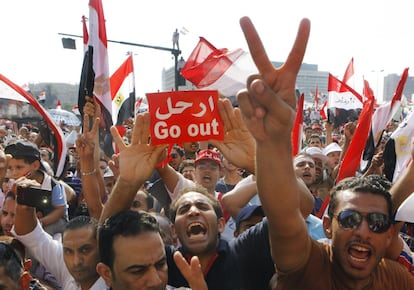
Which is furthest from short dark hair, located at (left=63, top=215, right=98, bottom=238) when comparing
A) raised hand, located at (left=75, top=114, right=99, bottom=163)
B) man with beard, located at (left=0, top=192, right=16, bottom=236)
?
raised hand, located at (left=75, top=114, right=99, bottom=163)

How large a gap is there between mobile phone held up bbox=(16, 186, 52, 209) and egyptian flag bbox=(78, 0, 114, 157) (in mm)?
1968

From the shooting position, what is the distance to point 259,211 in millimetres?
2838

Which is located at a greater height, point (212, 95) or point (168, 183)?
point (212, 95)

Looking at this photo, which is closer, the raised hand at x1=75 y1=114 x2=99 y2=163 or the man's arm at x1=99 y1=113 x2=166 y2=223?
the man's arm at x1=99 y1=113 x2=166 y2=223

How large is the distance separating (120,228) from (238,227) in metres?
0.99

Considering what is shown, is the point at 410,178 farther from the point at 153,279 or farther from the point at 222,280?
the point at 153,279

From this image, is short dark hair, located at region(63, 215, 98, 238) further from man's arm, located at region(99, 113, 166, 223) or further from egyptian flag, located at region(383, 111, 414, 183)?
egyptian flag, located at region(383, 111, 414, 183)

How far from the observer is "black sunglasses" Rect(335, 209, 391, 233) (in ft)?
6.41

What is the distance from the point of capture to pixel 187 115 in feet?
9.11

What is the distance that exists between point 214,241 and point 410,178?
1107 millimetres

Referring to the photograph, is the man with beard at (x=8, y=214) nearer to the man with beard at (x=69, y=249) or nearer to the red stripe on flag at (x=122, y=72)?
the man with beard at (x=69, y=249)

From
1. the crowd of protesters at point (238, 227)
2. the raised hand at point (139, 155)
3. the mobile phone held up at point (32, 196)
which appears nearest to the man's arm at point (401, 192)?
the crowd of protesters at point (238, 227)

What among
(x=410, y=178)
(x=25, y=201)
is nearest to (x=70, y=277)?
(x=25, y=201)

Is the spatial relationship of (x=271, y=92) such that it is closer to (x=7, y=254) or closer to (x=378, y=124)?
(x=7, y=254)
